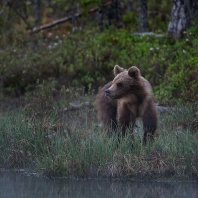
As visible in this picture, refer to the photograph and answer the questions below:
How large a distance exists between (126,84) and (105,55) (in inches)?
204

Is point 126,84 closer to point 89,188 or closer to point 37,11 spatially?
point 89,188

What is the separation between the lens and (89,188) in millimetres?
7688

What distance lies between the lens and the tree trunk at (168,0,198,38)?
13.3 metres

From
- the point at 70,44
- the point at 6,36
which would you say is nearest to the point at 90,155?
the point at 70,44

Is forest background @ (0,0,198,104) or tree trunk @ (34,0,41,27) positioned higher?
tree trunk @ (34,0,41,27)

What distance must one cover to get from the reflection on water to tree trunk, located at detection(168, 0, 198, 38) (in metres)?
6.27

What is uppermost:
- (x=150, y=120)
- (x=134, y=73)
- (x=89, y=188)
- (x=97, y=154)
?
(x=134, y=73)

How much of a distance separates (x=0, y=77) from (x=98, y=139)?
5967 millimetres

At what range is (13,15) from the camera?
18.0 metres

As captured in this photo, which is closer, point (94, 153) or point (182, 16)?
point (94, 153)

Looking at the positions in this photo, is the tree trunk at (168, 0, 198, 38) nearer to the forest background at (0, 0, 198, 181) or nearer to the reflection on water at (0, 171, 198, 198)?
the forest background at (0, 0, 198, 181)

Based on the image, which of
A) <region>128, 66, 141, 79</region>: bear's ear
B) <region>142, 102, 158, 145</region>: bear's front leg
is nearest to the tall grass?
<region>142, 102, 158, 145</region>: bear's front leg

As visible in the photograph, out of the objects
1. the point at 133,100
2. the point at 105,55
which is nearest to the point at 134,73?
the point at 133,100

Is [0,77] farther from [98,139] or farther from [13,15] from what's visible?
[98,139]
